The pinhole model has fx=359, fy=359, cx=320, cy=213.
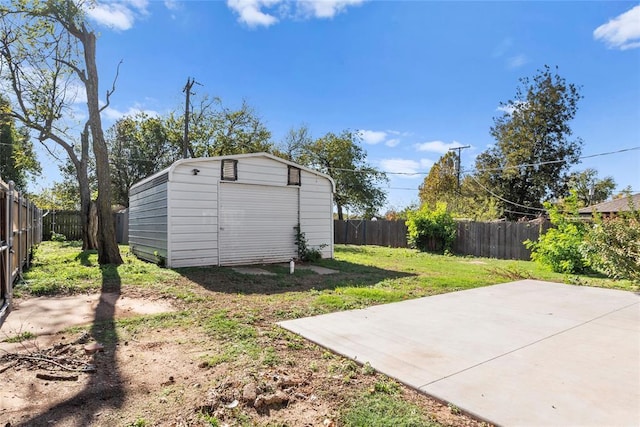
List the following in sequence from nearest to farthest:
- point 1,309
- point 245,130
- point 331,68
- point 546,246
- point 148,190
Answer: point 1,309, point 546,246, point 148,190, point 331,68, point 245,130

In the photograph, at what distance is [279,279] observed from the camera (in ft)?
23.8

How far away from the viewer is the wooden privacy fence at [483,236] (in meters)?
12.4

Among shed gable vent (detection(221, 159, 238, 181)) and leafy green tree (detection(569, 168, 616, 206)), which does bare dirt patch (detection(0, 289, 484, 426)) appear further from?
leafy green tree (detection(569, 168, 616, 206))

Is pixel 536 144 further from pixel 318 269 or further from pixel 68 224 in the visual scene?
pixel 68 224

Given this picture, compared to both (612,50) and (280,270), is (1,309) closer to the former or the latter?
(280,270)

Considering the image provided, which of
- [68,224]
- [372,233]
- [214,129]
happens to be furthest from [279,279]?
[214,129]

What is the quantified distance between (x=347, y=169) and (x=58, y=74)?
648 inches

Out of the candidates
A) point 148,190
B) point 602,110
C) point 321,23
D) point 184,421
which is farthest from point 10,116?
point 602,110

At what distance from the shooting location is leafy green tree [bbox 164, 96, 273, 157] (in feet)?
72.2

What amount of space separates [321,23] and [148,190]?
692 centimetres

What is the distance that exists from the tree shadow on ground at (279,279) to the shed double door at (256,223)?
59 cm

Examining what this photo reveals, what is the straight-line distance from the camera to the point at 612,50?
1190cm

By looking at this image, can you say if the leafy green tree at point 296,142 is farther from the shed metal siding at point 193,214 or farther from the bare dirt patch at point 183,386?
the bare dirt patch at point 183,386

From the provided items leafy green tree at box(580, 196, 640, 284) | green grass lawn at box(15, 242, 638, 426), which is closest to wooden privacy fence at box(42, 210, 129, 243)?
green grass lawn at box(15, 242, 638, 426)
